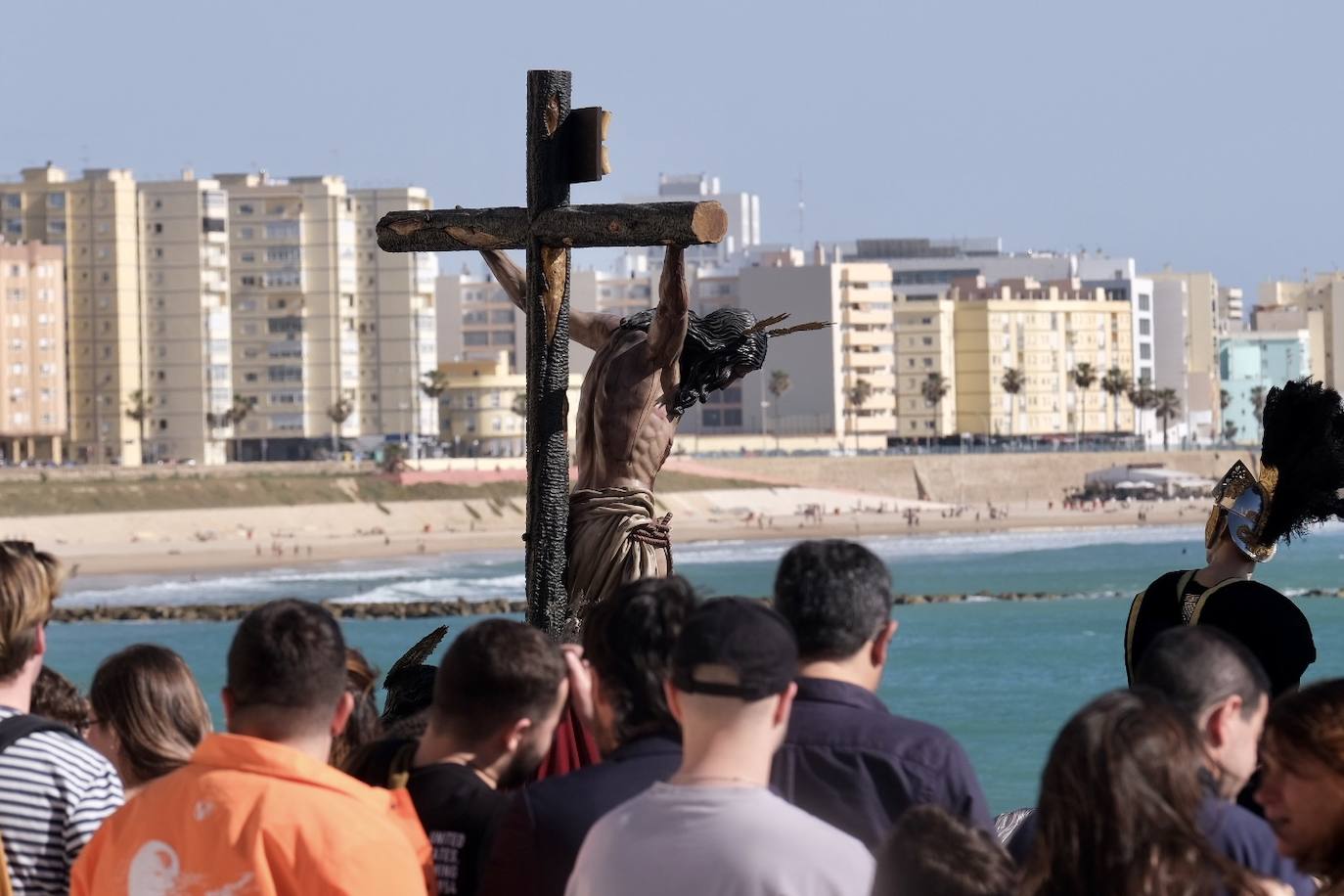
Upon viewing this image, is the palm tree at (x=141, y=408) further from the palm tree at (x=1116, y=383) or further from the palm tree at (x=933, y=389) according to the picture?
the palm tree at (x=1116, y=383)

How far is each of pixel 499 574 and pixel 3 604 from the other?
65814 millimetres

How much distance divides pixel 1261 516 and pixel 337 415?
107564 mm

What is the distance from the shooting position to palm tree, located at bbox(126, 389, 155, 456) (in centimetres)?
10725

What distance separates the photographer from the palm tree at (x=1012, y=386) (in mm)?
130500

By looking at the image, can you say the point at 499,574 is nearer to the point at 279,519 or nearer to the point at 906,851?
the point at 279,519

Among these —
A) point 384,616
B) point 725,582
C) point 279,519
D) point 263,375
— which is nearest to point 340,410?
point 263,375

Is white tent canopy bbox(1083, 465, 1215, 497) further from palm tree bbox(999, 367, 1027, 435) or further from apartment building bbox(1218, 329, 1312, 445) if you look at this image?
apartment building bbox(1218, 329, 1312, 445)

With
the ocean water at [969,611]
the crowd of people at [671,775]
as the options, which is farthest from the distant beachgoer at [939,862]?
the ocean water at [969,611]

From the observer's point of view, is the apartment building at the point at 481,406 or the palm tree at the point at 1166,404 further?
the palm tree at the point at 1166,404

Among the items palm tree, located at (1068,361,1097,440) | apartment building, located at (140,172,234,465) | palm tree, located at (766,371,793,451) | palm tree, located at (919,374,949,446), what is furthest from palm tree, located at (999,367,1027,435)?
apartment building, located at (140,172,234,465)

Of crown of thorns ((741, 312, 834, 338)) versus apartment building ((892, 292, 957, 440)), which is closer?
crown of thorns ((741, 312, 834, 338))

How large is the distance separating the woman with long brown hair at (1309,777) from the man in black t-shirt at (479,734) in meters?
1.21

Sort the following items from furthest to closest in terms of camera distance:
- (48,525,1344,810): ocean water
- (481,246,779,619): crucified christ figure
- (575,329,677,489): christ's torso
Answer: (48,525,1344,810): ocean water
(575,329,677,489): christ's torso
(481,246,779,619): crucified christ figure

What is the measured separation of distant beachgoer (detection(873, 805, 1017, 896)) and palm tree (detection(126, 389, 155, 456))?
106961 mm
